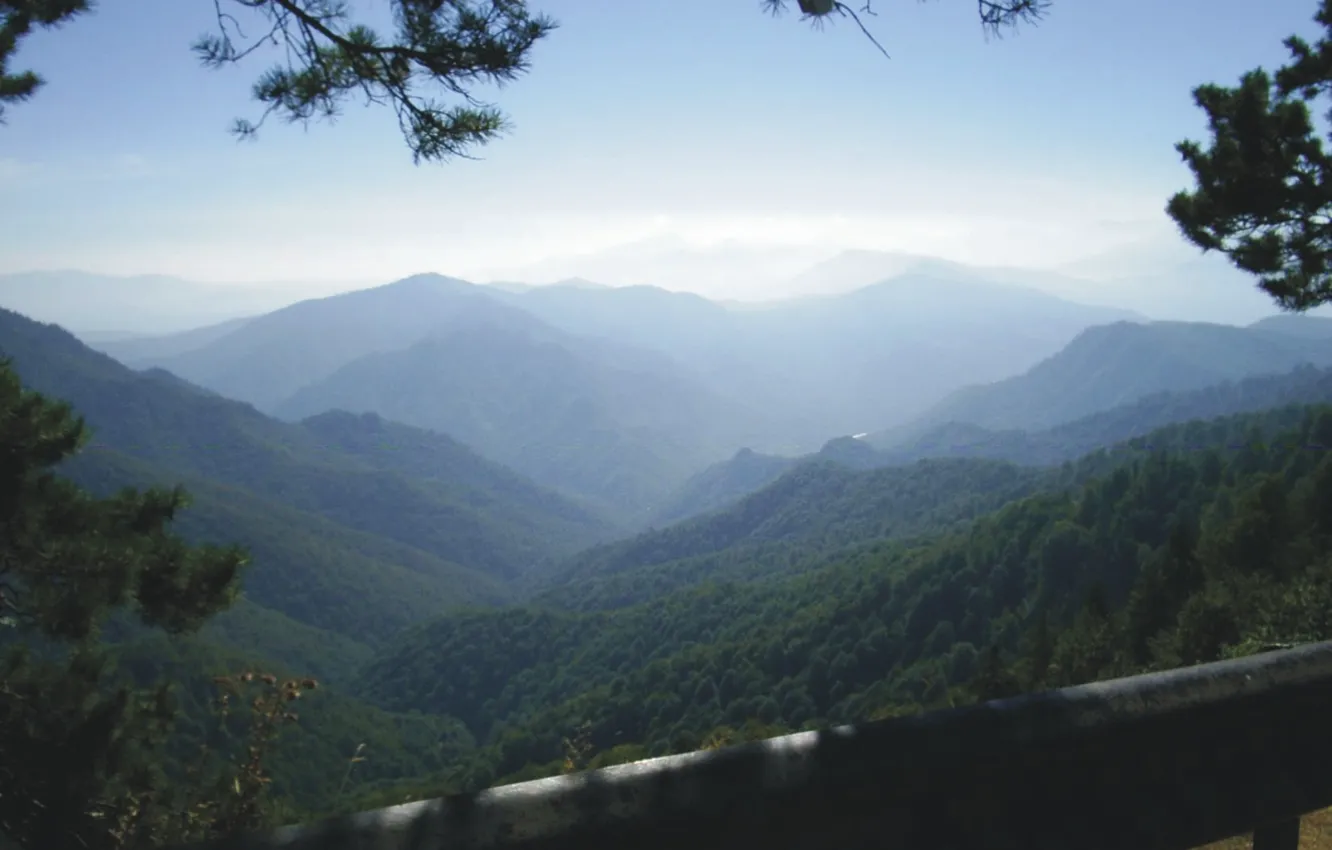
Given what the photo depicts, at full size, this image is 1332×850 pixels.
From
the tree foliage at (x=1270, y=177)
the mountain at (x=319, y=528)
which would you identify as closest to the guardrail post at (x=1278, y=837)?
the tree foliage at (x=1270, y=177)

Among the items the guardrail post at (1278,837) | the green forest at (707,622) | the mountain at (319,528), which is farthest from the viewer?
the mountain at (319,528)

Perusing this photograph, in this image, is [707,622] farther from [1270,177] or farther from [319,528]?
[319,528]

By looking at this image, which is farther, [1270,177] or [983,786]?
[1270,177]

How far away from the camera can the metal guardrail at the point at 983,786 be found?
1254 mm

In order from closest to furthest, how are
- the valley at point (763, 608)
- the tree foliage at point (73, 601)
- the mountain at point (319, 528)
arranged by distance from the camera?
1. the tree foliage at point (73, 601)
2. the valley at point (763, 608)
3. the mountain at point (319, 528)

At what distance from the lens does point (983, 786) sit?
1524 millimetres

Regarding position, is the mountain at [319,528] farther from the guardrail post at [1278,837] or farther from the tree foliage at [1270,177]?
the guardrail post at [1278,837]

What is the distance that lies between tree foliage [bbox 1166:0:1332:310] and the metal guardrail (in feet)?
26.1

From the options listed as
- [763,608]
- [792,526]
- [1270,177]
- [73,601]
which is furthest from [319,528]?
[1270,177]

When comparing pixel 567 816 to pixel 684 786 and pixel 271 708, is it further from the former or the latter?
pixel 271 708

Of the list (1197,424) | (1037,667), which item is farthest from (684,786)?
(1197,424)

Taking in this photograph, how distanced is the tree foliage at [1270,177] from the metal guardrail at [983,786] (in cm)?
797

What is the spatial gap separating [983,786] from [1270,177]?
29.2 feet

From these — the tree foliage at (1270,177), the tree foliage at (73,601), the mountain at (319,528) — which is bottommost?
the mountain at (319,528)
